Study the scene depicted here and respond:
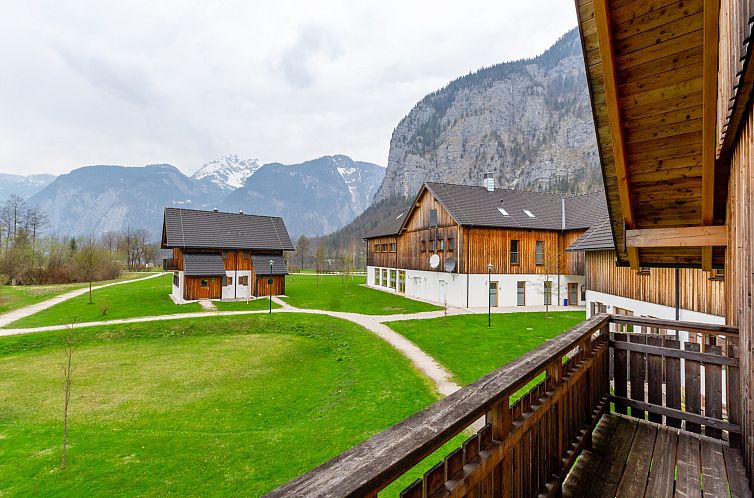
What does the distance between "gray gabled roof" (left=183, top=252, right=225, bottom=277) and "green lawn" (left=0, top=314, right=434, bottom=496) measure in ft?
32.6

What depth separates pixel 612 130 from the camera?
436 cm

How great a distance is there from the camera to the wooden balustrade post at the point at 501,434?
192cm

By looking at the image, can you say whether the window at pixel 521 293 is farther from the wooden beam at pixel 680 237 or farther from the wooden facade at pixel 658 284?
the wooden beam at pixel 680 237

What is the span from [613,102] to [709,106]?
0.85 m

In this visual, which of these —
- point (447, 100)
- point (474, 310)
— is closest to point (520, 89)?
point (447, 100)

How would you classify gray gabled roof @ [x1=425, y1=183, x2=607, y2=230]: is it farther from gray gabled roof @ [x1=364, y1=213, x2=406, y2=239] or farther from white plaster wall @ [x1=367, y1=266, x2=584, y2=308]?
gray gabled roof @ [x1=364, y1=213, x2=406, y2=239]

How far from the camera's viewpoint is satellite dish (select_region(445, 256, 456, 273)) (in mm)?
24141

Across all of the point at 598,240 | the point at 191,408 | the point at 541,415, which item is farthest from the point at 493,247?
the point at 541,415

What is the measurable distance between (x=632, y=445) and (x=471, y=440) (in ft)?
9.65

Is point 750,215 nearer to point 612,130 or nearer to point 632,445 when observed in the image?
point 612,130

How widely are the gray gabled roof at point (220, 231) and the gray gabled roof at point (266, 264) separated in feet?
2.63

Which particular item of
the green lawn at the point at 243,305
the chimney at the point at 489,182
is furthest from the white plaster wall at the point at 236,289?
the chimney at the point at 489,182

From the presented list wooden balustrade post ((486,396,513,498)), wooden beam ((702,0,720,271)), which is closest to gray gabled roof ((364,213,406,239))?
wooden beam ((702,0,720,271))

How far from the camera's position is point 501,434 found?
1943mm
